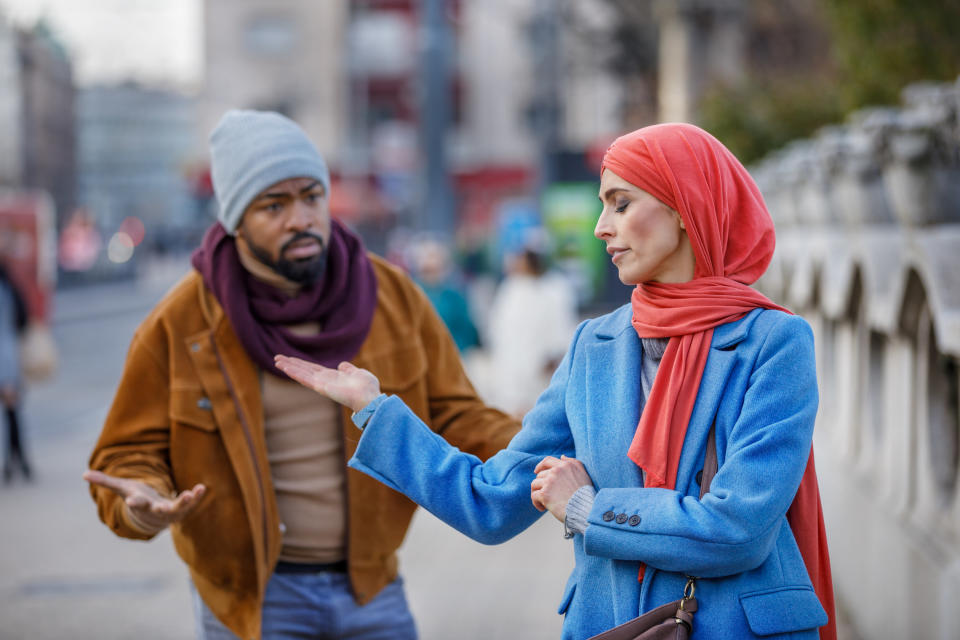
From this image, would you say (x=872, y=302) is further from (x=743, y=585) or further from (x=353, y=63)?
(x=353, y=63)

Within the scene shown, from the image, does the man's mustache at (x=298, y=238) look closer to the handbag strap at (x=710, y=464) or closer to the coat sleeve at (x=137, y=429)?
the coat sleeve at (x=137, y=429)

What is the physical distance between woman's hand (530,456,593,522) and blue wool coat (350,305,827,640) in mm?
28

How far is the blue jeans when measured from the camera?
3.27m

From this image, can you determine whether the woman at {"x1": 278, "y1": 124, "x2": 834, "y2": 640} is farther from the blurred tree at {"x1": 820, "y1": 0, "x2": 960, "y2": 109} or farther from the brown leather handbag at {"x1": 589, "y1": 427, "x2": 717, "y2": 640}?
the blurred tree at {"x1": 820, "y1": 0, "x2": 960, "y2": 109}

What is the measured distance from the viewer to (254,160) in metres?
3.33

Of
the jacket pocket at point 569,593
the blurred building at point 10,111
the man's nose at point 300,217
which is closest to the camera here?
the jacket pocket at point 569,593

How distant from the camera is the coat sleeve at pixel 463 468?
2.52 metres

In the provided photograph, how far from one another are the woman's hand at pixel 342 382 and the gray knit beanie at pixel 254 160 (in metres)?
0.77

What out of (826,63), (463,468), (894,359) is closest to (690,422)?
(463,468)

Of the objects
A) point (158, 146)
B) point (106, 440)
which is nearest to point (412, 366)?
point (106, 440)

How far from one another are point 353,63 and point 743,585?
158ft

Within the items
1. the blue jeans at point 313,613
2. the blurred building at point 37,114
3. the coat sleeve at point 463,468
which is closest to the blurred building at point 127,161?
the blurred building at point 37,114

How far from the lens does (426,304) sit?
11.9 feet

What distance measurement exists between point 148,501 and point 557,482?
3.65 feet
